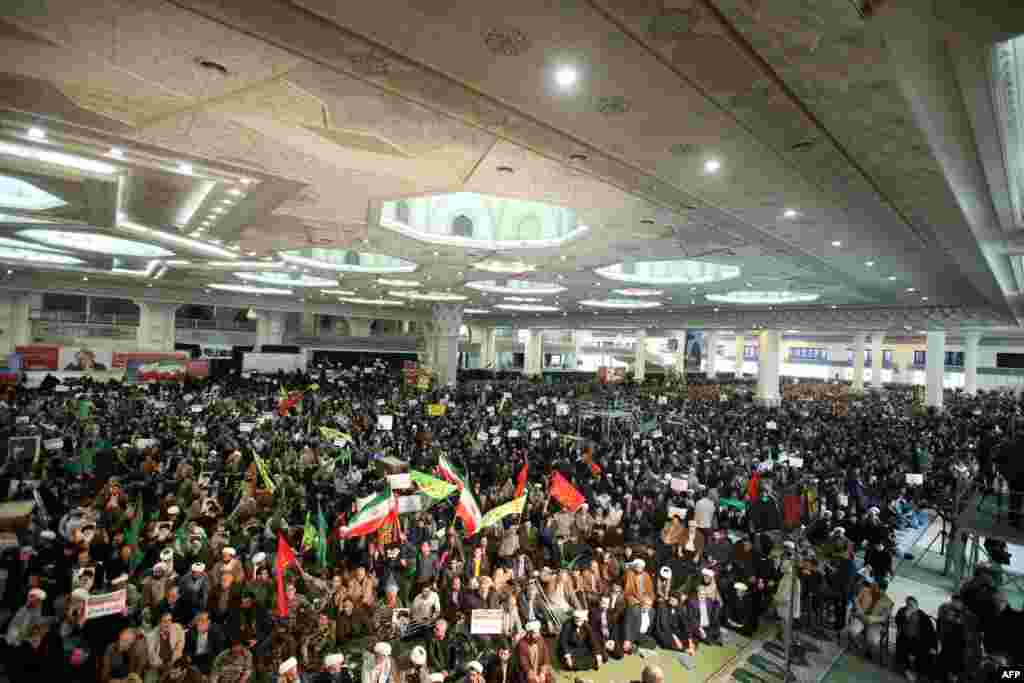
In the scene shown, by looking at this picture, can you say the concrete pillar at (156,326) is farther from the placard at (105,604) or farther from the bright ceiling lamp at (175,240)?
the placard at (105,604)

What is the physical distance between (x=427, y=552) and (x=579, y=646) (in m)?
2.92

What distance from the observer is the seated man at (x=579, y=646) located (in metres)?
7.18

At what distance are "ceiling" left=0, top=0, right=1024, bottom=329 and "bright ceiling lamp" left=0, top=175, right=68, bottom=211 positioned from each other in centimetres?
6

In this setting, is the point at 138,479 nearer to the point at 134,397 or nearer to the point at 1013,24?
the point at 134,397

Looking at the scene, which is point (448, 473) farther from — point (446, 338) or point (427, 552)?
point (446, 338)

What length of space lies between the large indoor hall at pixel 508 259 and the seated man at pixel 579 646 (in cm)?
4

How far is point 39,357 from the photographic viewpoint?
25531mm

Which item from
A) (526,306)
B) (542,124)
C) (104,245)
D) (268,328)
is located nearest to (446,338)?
(526,306)

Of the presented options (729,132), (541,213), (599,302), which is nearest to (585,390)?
(599,302)

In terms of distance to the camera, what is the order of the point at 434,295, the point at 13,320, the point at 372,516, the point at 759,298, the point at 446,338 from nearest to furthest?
the point at 372,516
the point at 759,298
the point at 13,320
the point at 434,295
the point at 446,338

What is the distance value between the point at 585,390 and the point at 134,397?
84.5ft

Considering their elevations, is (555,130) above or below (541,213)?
below

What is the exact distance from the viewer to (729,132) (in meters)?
6.61

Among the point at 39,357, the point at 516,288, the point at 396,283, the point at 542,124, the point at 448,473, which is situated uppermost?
the point at 516,288
